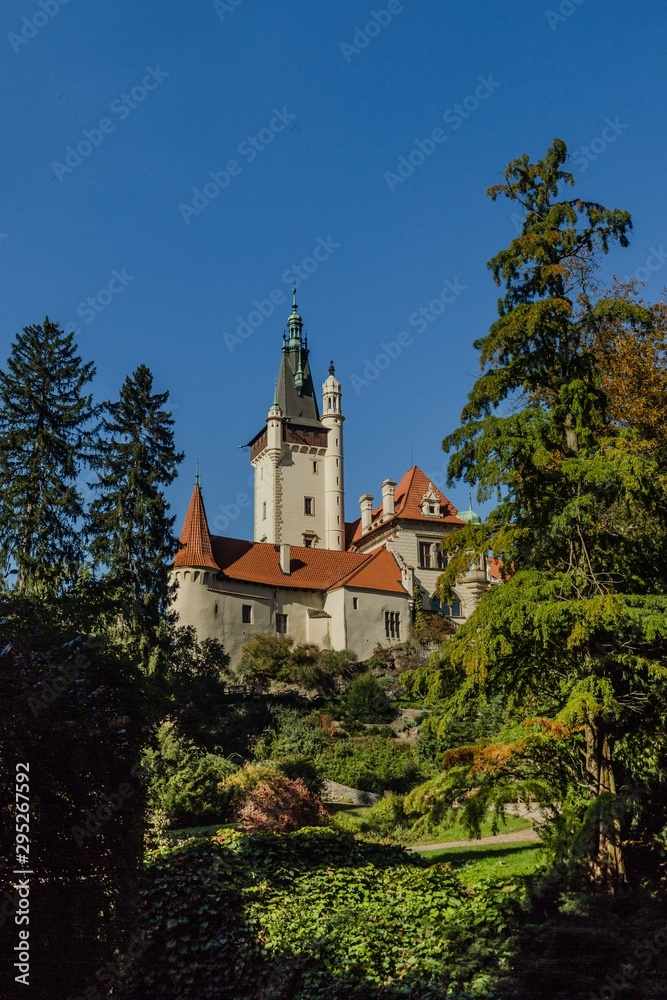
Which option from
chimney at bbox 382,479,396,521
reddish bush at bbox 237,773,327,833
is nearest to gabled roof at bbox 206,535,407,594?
chimney at bbox 382,479,396,521

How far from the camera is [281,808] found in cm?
1714

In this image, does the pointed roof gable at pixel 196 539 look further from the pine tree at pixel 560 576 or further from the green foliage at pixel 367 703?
the pine tree at pixel 560 576

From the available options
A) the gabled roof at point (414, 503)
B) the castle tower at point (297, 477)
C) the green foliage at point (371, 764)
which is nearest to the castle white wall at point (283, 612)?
the gabled roof at point (414, 503)

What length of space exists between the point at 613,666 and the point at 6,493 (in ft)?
61.3

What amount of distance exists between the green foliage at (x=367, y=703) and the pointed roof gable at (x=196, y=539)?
10.9 meters

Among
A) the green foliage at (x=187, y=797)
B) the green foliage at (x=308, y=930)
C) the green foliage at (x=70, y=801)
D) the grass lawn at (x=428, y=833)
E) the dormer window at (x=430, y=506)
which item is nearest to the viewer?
the green foliage at (x=70, y=801)

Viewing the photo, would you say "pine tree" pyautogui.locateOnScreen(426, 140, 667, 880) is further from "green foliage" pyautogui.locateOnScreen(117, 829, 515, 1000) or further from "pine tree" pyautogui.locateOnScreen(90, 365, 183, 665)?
"pine tree" pyautogui.locateOnScreen(90, 365, 183, 665)

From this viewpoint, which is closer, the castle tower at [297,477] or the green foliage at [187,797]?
the green foliage at [187,797]

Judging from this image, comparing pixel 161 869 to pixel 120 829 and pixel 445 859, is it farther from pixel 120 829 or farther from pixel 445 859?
pixel 445 859

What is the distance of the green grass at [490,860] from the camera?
13.6m

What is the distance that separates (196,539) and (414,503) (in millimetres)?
14183

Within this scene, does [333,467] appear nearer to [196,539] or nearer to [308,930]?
[196,539]

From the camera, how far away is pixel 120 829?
7.34m

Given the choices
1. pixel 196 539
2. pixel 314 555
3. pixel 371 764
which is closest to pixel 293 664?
pixel 196 539
